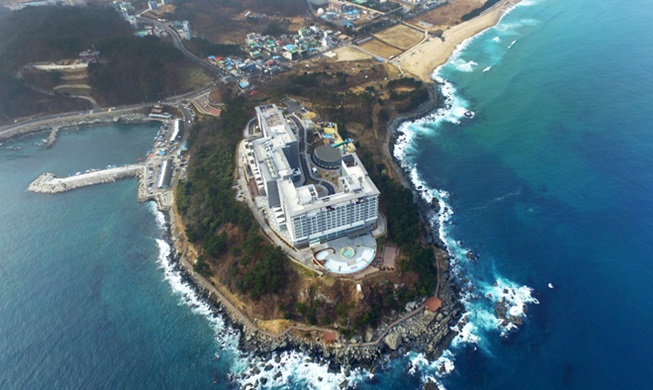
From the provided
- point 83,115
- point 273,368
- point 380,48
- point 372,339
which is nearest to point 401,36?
point 380,48

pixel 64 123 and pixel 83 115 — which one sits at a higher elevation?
pixel 83 115

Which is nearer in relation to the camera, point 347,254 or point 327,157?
point 347,254

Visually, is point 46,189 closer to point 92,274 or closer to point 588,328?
point 92,274

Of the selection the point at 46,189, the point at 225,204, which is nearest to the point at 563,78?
the point at 225,204

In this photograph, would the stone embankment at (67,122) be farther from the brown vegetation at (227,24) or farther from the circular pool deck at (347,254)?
the circular pool deck at (347,254)

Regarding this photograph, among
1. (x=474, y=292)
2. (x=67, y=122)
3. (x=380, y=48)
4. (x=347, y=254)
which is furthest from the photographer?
(x=380, y=48)

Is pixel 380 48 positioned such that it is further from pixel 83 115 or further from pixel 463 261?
pixel 83 115

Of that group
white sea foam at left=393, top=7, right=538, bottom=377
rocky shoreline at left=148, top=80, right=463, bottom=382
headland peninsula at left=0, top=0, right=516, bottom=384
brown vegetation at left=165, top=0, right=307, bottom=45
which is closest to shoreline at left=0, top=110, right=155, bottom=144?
headland peninsula at left=0, top=0, right=516, bottom=384
